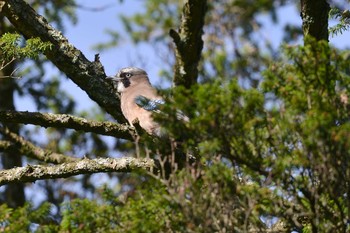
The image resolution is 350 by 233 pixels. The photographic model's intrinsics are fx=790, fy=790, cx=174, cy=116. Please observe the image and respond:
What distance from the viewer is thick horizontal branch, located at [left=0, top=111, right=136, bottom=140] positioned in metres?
6.66

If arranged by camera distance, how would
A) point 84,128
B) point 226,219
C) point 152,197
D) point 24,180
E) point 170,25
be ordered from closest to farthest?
point 226,219, point 152,197, point 24,180, point 84,128, point 170,25

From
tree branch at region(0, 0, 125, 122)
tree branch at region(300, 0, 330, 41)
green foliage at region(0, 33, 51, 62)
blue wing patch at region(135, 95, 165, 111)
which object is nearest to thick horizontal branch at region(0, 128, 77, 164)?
tree branch at region(0, 0, 125, 122)

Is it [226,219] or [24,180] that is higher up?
[24,180]

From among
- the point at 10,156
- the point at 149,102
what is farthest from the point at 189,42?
the point at 10,156

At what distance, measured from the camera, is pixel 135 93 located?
777cm

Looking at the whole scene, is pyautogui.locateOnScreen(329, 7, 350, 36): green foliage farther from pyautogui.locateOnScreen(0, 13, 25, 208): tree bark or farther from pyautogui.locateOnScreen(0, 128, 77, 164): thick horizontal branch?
pyautogui.locateOnScreen(0, 13, 25, 208): tree bark

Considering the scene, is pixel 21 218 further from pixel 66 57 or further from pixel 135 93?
pixel 135 93

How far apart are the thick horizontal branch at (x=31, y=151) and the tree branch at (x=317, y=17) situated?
3007 mm

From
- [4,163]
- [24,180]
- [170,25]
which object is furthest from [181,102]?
[170,25]

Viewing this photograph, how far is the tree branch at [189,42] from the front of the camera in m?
6.85

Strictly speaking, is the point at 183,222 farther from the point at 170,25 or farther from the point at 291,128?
the point at 170,25

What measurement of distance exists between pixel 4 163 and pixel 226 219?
670 centimetres

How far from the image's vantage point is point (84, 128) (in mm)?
6934

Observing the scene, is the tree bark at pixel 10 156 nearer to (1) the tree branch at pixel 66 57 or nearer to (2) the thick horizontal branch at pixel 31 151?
(2) the thick horizontal branch at pixel 31 151
